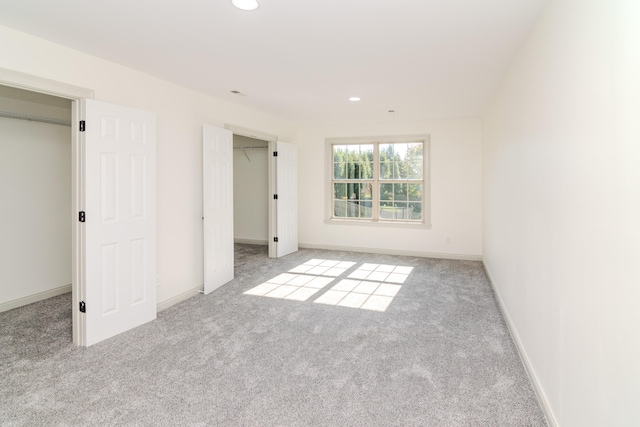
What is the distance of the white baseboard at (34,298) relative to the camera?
146 inches

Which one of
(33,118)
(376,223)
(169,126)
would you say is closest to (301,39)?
(169,126)

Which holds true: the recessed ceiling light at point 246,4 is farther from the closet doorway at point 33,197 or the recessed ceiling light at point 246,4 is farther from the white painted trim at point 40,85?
the closet doorway at point 33,197

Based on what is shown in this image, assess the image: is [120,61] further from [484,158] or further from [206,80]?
[484,158]

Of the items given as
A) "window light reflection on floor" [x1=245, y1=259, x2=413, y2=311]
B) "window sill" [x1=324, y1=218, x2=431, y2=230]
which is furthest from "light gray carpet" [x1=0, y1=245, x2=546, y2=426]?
"window sill" [x1=324, y1=218, x2=431, y2=230]

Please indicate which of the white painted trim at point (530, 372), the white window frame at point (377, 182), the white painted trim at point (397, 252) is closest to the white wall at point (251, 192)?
the white painted trim at point (397, 252)

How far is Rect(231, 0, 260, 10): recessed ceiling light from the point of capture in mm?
2141

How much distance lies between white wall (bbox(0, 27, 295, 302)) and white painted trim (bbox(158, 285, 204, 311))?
0.04 m

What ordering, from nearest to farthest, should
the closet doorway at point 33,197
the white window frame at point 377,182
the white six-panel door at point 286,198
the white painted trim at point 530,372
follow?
the white painted trim at point 530,372
the closet doorway at point 33,197
the white six-panel door at point 286,198
the white window frame at point 377,182

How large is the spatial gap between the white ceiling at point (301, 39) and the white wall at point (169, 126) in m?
0.13

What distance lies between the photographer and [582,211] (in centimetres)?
154

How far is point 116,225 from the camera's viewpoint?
3.12 meters

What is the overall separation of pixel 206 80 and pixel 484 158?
4282 millimetres

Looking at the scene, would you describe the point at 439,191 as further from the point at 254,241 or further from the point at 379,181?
the point at 254,241

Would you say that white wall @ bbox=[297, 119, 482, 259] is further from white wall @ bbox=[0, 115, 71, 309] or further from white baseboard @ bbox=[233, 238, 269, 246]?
white wall @ bbox=[0, 115, 71, 309]
